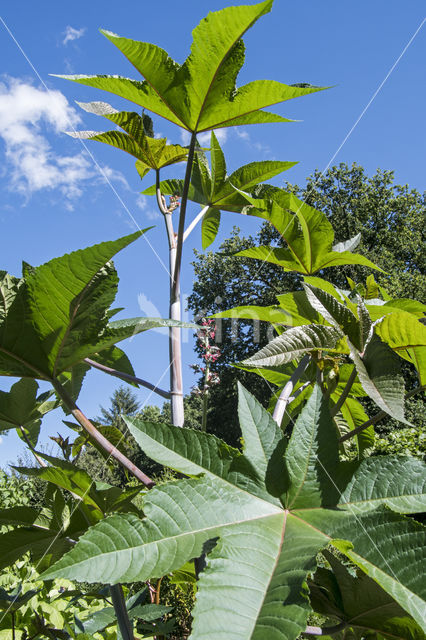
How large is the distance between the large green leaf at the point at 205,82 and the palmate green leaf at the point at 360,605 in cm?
86

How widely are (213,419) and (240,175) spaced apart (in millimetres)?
20512

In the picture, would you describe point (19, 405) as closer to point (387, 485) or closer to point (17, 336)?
point (17, 336)

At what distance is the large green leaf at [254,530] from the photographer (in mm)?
412

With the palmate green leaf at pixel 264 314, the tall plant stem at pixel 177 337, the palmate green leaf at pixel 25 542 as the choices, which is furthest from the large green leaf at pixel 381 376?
the palmate green leaf at pixel 25 542

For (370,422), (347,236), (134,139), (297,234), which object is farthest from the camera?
(347,236)

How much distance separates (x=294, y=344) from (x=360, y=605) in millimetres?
403

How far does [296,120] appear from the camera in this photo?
0.94 m

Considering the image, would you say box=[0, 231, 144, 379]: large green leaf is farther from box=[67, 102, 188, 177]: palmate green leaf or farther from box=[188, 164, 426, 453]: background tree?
box=[188, 164, 426, 453]: background tree

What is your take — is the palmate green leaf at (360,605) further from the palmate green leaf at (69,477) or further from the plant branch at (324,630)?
the palmate green leaf at (69,477)

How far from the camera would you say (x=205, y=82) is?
0.88 m

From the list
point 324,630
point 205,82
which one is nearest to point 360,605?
point 324,630

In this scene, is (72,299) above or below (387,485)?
above

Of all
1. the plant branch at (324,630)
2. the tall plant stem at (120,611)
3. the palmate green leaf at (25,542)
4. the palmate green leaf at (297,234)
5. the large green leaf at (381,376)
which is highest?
the palmate green leaf at (297,234)

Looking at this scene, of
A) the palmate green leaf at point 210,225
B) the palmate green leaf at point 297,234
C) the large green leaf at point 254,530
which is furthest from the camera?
the palmate green leaf at point 210,225
